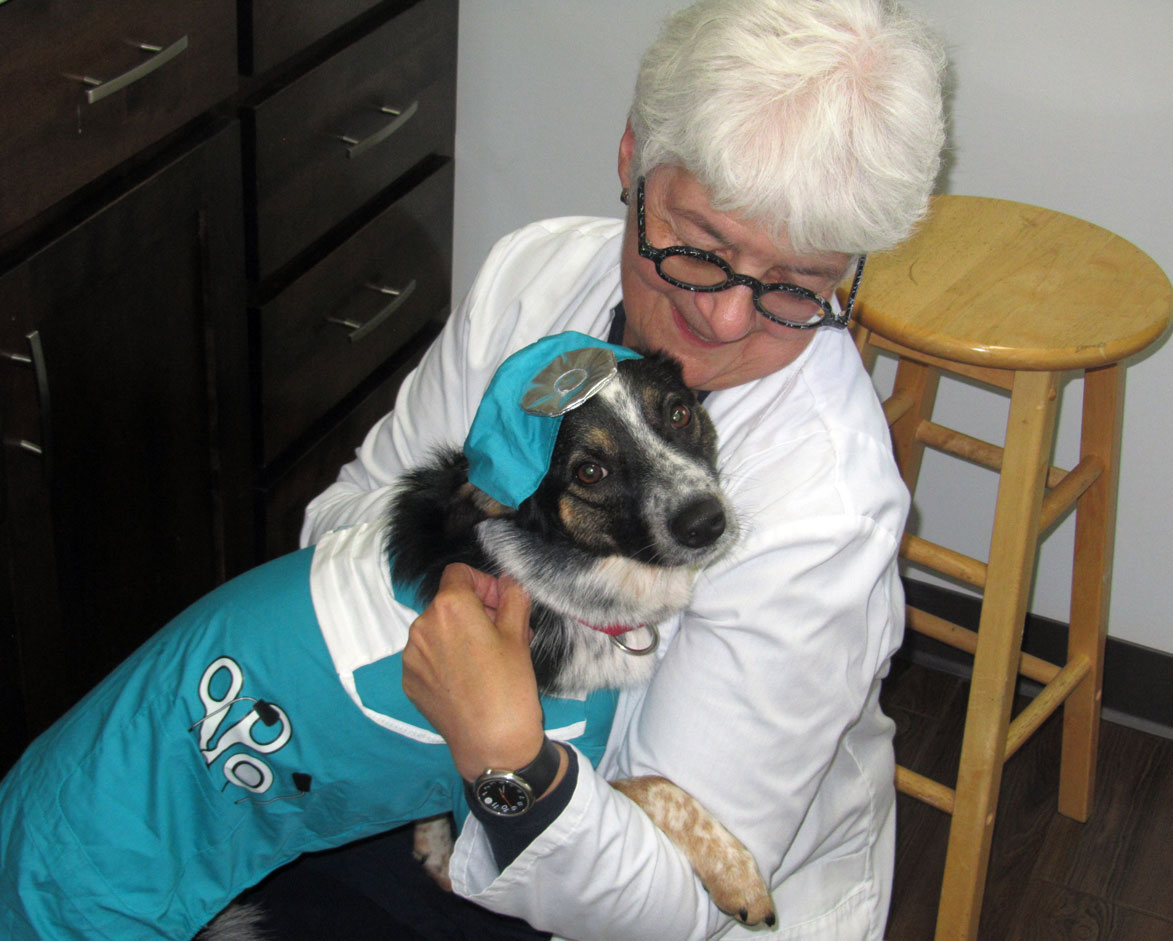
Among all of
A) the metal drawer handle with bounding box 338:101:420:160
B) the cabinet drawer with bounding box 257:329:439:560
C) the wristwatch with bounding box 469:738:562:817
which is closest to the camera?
the wristwatch with bounding box 469:738:562:817

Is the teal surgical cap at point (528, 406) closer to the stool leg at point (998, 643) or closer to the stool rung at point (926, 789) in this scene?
the stool leg at point (998, 643)

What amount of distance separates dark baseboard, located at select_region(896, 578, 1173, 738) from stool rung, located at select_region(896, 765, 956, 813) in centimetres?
66

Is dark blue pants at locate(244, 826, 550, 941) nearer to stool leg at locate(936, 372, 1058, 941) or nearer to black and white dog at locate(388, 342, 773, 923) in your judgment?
black and white dog at locate(388, 342, 773, 923)

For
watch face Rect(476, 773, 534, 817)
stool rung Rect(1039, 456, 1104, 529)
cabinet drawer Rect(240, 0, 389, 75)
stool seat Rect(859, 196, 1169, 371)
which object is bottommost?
stool rung Rect(1039, 456, 1104, 529)

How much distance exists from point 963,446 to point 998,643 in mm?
490

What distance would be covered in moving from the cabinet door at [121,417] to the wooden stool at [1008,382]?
3.65 feet

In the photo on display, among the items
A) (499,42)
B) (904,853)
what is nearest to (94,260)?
(499,42)

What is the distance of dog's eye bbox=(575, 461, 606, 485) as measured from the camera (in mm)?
1435

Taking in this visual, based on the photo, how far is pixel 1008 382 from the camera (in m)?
1.90

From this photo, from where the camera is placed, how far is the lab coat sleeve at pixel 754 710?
1.25m

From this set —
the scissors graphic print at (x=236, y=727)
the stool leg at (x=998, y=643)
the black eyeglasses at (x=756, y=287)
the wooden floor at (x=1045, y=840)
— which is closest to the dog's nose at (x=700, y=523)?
the black eyeglasses at (x=756, y=287)

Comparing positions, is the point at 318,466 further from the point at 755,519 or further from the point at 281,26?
the point at 755,519

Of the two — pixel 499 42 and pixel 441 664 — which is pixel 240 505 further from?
pixel 441 664

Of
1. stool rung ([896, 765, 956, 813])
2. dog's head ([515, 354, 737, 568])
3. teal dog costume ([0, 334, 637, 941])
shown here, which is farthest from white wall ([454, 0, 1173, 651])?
teal dog costume ([0, 334, 637, 941])
